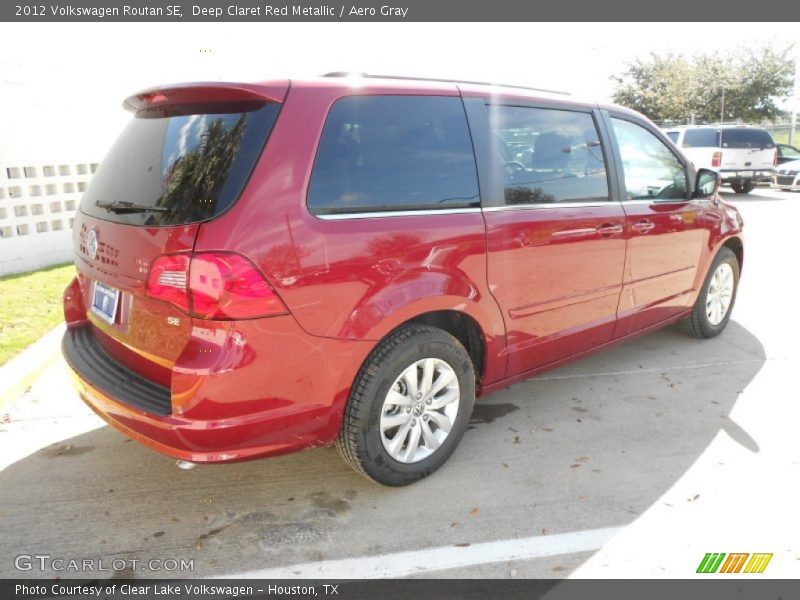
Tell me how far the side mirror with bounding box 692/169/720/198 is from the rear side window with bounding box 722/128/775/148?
14.7 metres

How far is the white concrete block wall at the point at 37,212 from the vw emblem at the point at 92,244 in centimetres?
470

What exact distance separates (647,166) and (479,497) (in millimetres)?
2570

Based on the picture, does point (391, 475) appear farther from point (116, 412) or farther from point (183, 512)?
point (116, 412)

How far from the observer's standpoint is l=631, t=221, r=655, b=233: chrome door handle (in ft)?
12.7

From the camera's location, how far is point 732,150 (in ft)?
56.8

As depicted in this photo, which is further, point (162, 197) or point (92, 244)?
point (92, 244)

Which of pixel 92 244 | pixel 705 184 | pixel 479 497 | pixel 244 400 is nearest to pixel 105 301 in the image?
pixel 92 244

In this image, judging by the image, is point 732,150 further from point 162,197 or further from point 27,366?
point 162,197

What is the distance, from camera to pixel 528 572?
245 centimetres

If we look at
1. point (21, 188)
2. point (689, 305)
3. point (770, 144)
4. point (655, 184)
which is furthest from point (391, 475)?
point (770, 144)

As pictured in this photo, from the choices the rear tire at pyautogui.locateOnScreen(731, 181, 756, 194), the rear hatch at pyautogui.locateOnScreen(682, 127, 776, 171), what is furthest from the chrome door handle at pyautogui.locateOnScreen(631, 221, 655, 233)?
the rear tire at pyautogui.locateOnScreen(731, 181, 756, 194)

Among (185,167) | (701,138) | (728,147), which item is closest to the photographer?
(185,167)

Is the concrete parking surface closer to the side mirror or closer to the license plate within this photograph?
the license plate

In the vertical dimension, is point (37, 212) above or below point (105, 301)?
below
